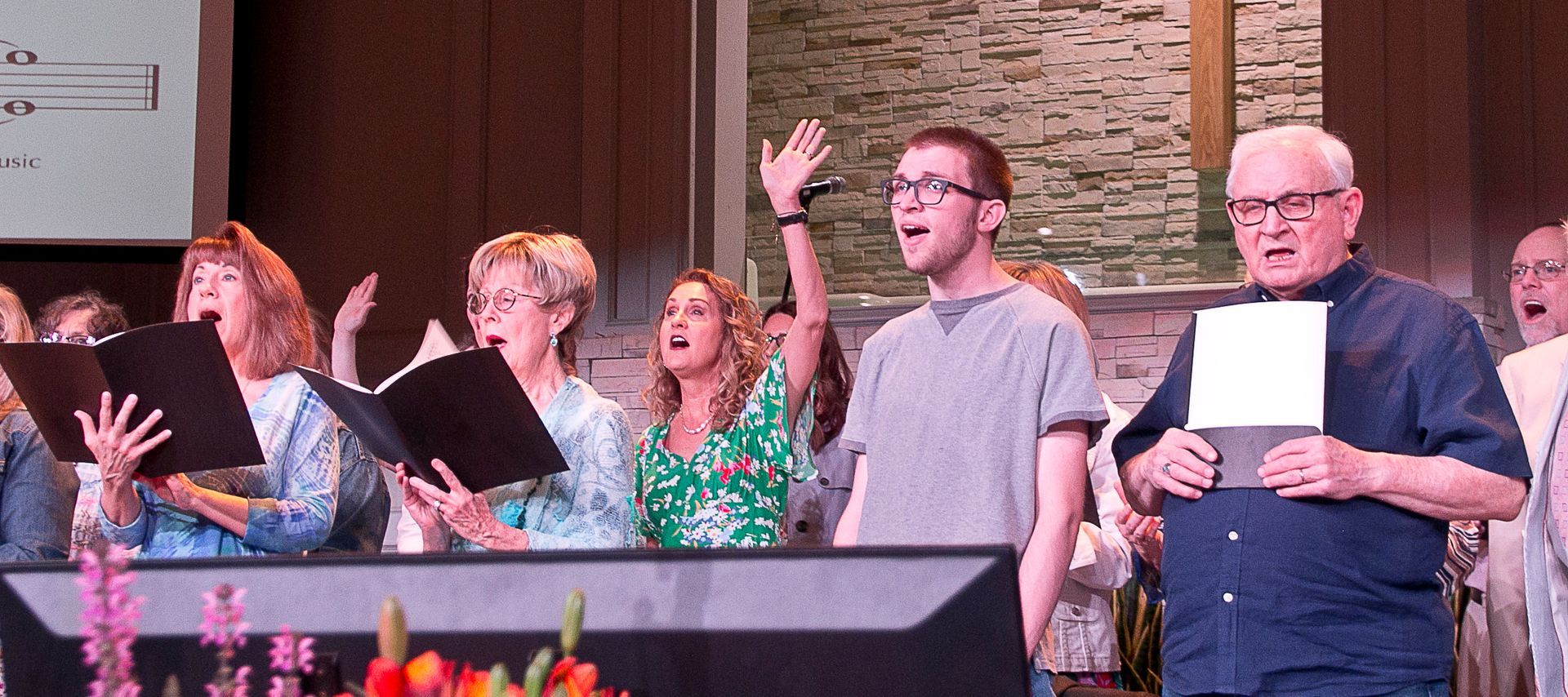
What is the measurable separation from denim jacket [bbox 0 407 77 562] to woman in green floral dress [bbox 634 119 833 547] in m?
1.22

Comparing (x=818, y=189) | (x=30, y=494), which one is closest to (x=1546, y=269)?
(x=818, y=189)

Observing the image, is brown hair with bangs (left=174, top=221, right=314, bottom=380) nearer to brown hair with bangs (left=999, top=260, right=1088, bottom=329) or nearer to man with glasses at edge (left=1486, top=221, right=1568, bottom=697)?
brown hair with bangs (left=999, top=260, right=1088, bottom=329)

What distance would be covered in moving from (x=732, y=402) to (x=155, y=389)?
44.9 inches

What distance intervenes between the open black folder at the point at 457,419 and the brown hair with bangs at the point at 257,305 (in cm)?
47

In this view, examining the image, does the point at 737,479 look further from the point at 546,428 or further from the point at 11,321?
the point at 11,321

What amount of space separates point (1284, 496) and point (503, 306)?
1.45m

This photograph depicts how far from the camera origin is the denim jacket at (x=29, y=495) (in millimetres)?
3162

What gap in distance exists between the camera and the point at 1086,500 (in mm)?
2586

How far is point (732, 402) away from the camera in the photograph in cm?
322

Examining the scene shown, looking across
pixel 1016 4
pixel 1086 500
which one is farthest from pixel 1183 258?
pixel 1086 500

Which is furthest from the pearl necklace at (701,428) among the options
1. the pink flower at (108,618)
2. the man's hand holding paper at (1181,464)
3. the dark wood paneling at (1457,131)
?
the dark wood paneling at (1457,131)

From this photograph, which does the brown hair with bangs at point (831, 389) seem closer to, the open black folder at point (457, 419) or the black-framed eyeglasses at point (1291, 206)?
the open black folder at point (457, 419)

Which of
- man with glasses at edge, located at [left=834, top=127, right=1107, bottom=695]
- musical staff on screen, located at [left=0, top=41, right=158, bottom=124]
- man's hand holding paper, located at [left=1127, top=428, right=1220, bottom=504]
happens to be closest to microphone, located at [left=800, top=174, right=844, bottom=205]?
man with glasses at edge, located at [left=834, top=127, right=1107, bottom=695]

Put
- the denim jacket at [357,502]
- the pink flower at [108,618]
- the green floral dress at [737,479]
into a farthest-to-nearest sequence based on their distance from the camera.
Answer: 1. the denim jacket at [357,502]
2. the green floral dress at [737,479]
3. the pink flower at [108,618]
